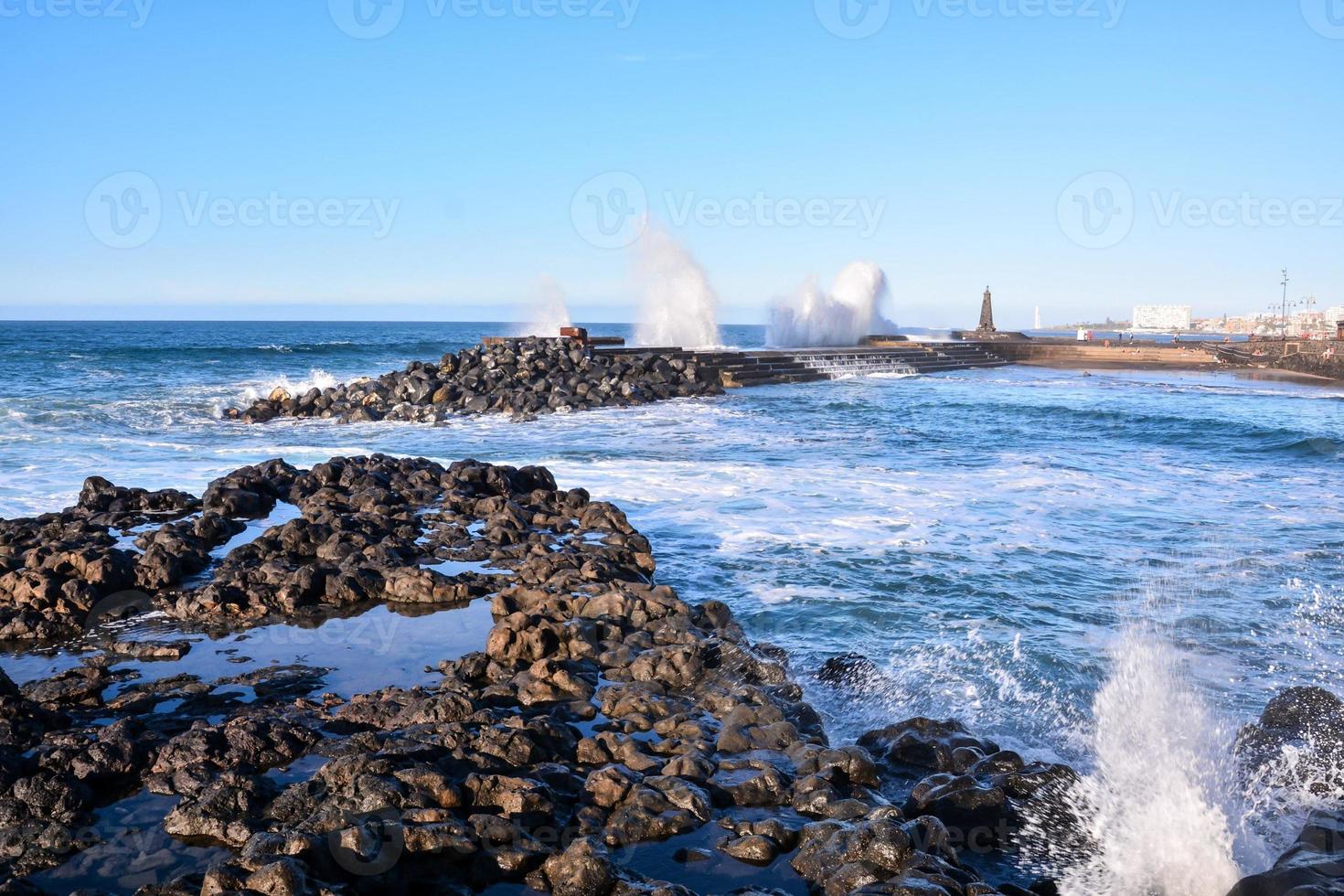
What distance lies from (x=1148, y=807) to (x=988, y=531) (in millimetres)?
6248

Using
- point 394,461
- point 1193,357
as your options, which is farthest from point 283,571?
point 1193,357

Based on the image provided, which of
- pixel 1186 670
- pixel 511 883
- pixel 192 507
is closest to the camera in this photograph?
pixel 511 883

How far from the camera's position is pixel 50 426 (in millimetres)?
19469

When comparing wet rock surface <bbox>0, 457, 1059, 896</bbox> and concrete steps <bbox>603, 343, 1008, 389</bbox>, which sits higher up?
concrete steps <bbox>603, 343, 1008, 389</bbox>

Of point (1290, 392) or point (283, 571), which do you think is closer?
point (283, 571)

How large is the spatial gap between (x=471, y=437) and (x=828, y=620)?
42.1 feet

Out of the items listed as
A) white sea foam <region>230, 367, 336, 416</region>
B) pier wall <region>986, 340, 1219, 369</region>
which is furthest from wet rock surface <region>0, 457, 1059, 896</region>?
pier wall <region>986, 340, 1219, 369</region>

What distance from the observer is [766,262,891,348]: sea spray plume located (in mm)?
49469

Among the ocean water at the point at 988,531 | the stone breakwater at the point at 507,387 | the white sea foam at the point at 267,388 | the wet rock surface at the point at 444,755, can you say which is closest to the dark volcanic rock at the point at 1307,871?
the ocean water at the point at 988,531

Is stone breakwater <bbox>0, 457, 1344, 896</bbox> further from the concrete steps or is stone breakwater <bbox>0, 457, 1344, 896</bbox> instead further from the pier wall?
the pier wall

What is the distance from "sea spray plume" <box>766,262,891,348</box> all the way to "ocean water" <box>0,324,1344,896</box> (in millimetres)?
23617

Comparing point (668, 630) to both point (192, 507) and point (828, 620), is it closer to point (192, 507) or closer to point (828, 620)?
point (828, 620)
